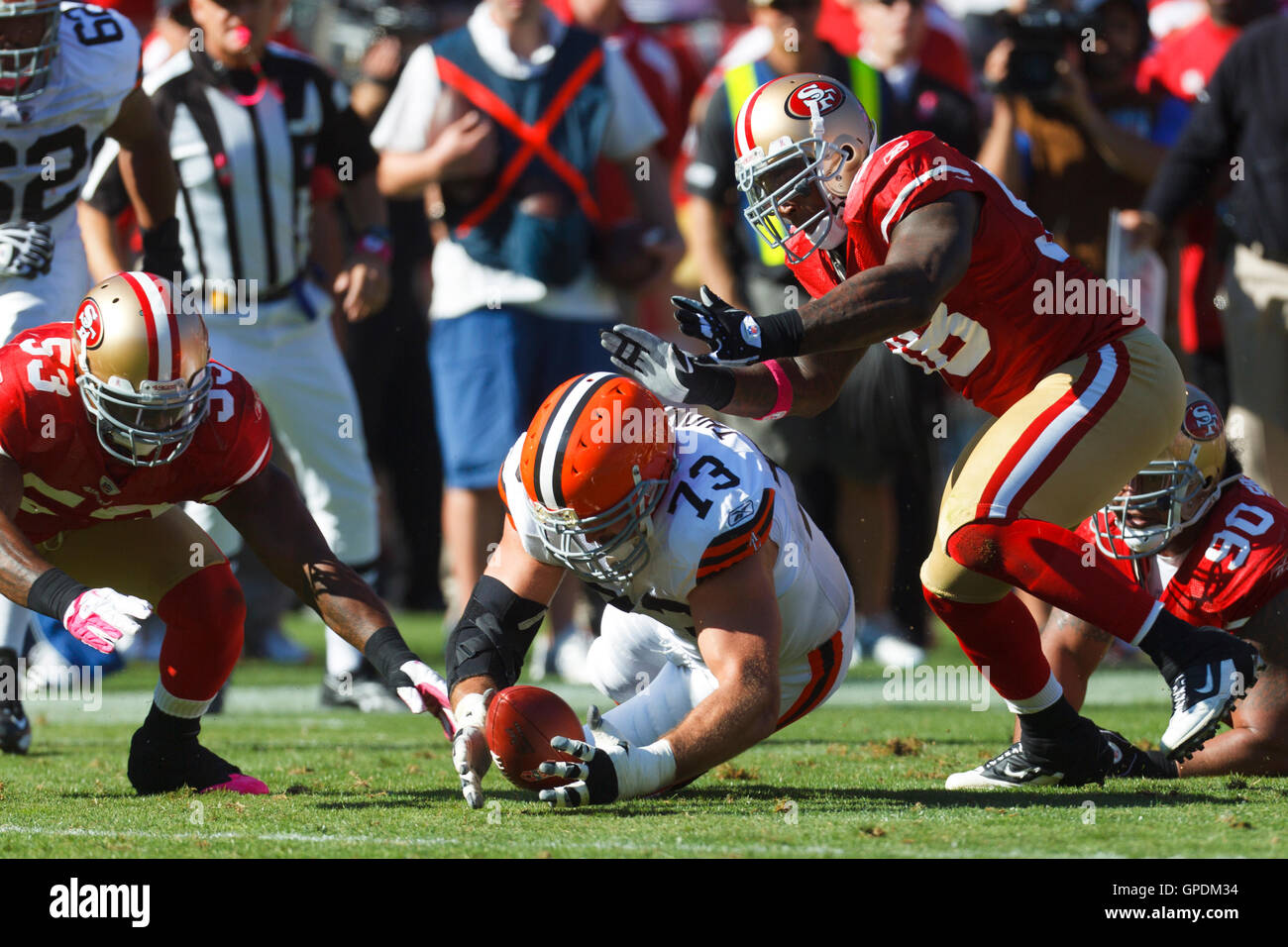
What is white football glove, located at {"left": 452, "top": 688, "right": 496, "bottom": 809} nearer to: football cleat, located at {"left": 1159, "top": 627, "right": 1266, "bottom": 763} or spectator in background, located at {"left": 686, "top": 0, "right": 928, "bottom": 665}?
football cleat, located at {"left": 1159, "top": 627, "right": 1266, "bottom": 763}

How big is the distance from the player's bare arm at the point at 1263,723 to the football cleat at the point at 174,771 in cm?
254

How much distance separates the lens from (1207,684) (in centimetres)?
409

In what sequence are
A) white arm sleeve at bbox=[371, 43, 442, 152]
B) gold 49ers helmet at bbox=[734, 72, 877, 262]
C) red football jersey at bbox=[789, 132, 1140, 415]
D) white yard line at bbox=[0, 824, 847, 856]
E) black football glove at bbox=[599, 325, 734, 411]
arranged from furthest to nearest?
1. white arm sleeve at bbox=[371, 43, 442, 152]
2. gold 49ers helmet at bbox=[734, 72, 877, 262]
3. red football jersey at bbox=[789, 132, 1140, 415]
4. black football glove at bbox=[599, 325, 734, 411]
5. white yard line at bbox=[0, 824, 847, 856]

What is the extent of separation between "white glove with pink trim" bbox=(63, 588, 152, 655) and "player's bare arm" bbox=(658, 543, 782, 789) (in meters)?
1.23

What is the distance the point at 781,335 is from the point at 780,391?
34.4 inches

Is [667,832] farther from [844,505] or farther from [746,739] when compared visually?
[844,505]

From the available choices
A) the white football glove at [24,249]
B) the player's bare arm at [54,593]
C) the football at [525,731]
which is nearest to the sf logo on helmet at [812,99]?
the football at [525,731]

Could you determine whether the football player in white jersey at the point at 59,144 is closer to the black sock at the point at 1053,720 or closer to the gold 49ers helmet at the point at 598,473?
the gold 49ers helmet at the point at 598,473

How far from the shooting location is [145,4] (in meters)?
9.64

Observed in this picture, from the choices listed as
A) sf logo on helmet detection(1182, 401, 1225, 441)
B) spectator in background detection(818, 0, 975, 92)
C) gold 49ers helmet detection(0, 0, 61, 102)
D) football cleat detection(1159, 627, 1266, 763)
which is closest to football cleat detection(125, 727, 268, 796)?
gold 49ers helmet detection(0, 0, 61, 102)

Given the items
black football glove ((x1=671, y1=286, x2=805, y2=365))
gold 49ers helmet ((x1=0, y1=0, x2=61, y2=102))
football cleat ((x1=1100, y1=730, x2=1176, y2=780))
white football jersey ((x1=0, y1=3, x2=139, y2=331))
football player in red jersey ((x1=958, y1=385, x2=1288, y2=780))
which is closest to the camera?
black football glove ((x1=671, y1=286, x2=805, y2=365))

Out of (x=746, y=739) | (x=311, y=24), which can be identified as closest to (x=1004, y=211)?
(x=746, y=739)

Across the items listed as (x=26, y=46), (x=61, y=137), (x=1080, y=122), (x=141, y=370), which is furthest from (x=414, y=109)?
(x=141, y=370)

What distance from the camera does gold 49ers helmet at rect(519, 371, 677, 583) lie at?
161 inches
